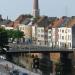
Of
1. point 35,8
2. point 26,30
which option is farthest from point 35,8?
point 26,30

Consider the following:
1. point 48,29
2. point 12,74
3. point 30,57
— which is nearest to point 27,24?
point 48,29

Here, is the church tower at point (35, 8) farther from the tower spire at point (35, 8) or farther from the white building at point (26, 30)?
the white building at point (26, 30)

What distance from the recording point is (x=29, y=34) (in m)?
85.5

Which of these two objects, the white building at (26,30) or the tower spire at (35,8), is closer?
the white building at (26,30)

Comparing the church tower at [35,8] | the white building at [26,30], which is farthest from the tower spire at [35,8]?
the white building at [26,30]

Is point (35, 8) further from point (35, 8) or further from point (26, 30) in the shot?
point (26, 30)

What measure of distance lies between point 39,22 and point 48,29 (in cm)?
613

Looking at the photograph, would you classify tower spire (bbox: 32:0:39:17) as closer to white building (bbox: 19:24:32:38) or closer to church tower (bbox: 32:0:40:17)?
church tower (bbox: 32:0:40:17)

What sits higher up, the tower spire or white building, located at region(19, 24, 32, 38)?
the tower spire

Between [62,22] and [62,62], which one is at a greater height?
[62,22]

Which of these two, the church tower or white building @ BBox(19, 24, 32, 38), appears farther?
the church tower

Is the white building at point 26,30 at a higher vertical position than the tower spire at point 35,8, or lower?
lower

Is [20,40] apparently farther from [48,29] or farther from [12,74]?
[12,74]

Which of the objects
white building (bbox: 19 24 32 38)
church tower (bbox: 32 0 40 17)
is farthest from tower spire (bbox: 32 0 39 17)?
white building (bbox: 19 24 32 38)
